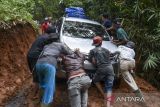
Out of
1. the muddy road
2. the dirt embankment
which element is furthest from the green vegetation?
the muddy road

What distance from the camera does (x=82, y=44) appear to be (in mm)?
9414

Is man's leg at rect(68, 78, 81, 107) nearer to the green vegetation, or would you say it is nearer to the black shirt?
the black shirt

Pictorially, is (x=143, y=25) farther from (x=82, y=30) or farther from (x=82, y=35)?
(x=82, y=35)

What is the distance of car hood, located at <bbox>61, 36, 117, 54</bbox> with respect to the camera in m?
9.10

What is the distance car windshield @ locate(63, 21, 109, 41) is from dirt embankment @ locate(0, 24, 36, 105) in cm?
177

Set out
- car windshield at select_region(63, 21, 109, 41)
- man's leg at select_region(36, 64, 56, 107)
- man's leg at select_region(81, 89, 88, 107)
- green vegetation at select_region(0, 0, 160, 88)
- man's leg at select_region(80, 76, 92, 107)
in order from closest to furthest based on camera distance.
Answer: man's leg at select_region(36, 64, 56, 107)
man's leg at select_region(80, 76, 92, 107)
man's leg at select_region(81, 89, 88, 107)
car windshield at select_region(63, 21, 109, 41)
green vegetation at select_region(0, 0, 160, 88)

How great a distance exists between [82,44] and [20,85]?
6.87 ft

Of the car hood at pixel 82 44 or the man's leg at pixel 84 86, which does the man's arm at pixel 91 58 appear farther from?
the man's leg at pixel 84 86

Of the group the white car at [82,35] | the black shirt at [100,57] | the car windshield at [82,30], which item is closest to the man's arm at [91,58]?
the black shirt at [100,57]

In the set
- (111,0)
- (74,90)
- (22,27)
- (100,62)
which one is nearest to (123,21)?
(111,0)

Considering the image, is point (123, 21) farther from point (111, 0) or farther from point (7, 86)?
point (7, 86)

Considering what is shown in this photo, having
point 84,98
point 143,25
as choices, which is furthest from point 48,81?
point 143,25

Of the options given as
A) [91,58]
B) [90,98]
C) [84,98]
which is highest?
[91,58]

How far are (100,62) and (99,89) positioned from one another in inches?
49.2
